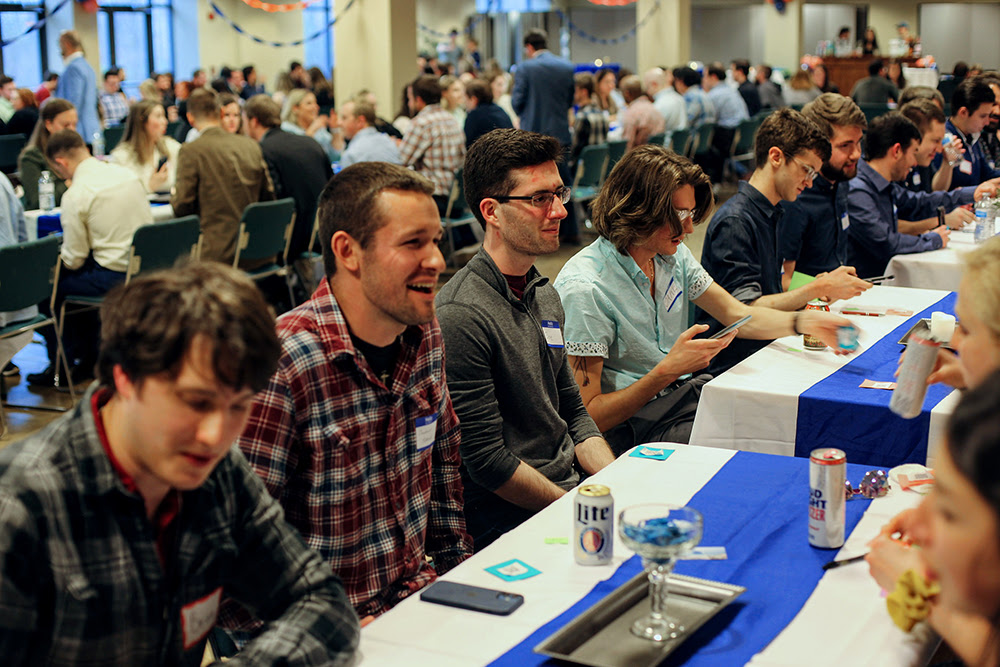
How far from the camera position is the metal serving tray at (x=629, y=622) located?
1.38 m

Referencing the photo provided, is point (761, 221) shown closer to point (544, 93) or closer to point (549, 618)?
point (549, 618)

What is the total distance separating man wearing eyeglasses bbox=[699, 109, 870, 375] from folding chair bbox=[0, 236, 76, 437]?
2687mm

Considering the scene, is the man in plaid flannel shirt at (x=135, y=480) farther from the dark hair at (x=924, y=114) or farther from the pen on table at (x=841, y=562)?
the dark hair at (x=924, y=114)

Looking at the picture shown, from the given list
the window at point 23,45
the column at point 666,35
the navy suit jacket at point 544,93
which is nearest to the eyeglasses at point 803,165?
the navy suit jacket at point 544,93

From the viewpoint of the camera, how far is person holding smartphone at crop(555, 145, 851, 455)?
9.12 feet

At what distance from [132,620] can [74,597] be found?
0.09 meters

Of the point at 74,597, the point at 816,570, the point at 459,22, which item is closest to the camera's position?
the point at 74,597

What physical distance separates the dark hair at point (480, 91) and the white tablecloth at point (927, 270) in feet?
13.3

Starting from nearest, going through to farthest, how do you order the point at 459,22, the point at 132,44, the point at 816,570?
the point at 816,570
the point at 132,44
the point at 459,22

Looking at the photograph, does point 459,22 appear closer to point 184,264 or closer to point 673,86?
point 673,86

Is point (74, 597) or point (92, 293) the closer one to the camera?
point (74, 597)

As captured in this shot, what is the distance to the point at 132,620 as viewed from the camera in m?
1.28

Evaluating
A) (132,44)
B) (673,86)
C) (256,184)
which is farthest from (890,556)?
(132,44)

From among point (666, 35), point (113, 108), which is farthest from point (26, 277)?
point (666, 35)
